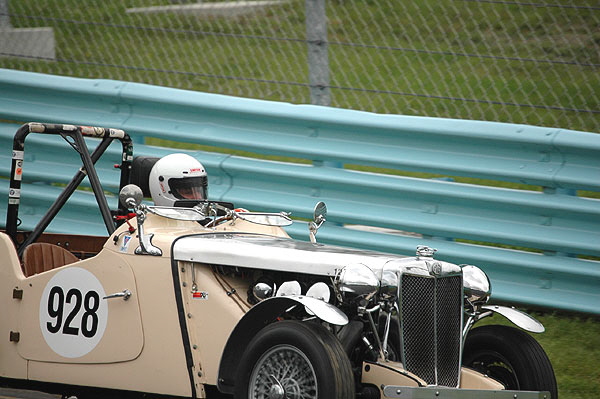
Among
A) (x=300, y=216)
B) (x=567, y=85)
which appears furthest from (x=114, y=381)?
(x=567, y=85)

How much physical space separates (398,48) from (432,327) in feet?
9.91

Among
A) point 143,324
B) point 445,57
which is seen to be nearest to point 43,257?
point 143,324

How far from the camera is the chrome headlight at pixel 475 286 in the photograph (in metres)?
5.16

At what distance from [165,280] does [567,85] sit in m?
3.85

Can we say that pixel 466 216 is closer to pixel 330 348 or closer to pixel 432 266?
pixel 432 266

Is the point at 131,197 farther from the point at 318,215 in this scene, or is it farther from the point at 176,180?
the point at 318,215

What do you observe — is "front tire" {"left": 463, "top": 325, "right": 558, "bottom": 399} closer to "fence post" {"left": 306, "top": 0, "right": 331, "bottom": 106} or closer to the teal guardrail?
the teal guardrail

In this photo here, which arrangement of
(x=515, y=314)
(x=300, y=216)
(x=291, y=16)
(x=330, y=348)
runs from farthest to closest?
1. (x=291, y=16)
2. (x=300, y=216)
3. (x=515, y=314)
4. (x=330, y=348)

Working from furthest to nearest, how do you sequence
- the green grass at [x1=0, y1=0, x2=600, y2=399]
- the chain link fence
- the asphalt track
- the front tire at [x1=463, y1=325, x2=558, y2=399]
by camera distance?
the chain link fence → the green grass at [x1=0, y1=0, x2=600, y2=399] → the asphalt track → the front tire at [x1=463, y1=325, x2=558, y2=399]

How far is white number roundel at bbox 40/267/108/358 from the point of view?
5.46 metres

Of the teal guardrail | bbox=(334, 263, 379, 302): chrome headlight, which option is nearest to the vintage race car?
bbox=(334, 263, 379, 302): chrome headlight

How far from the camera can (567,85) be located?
25.0 ft

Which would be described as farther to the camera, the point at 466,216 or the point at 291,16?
the point at 291,16

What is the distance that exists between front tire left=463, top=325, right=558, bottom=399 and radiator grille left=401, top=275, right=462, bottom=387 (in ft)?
0.84
